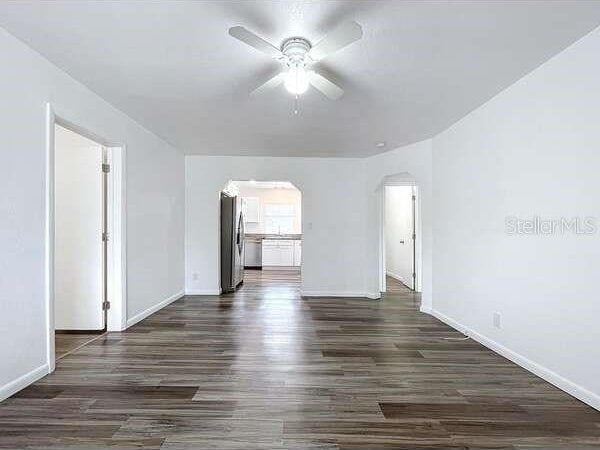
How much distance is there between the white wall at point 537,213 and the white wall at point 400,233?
2978 mm

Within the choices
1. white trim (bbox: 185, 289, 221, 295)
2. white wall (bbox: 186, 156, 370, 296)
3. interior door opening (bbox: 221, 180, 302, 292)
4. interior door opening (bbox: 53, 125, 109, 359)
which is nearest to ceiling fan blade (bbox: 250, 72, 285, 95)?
interior door opening (bbox: 53, 125, 109, 359)

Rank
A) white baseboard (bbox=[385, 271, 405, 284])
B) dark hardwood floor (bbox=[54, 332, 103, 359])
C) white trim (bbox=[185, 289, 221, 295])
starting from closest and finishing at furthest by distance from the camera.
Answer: dark hardwood floor (bbox=[54, 332, 103, 359]) → white trim (bbox=[185, 289, 221, 295]) → white baseboard (bbox=[385, 271, 405, 284])

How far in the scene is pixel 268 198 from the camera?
10.7m

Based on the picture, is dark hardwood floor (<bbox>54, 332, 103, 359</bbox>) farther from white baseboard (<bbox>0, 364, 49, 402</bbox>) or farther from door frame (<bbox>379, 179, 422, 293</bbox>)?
door frame (<bbox>379, 179, 422, 293</bbox>)

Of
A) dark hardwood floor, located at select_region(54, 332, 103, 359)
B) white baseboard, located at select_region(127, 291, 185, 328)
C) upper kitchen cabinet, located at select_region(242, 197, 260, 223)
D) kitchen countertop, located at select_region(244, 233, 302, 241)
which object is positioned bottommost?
dark hardwood floor, located at select_region(54, 332, 103, 359)

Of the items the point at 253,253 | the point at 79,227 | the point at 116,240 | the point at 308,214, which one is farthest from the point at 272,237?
the point at 79,227

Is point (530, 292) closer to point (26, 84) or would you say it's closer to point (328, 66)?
point (328, 66)

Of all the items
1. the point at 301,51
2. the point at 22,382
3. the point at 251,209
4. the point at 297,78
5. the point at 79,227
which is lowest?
the point at 22,382

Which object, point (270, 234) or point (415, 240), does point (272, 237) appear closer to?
point (270, 234)

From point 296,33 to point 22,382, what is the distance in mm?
2916

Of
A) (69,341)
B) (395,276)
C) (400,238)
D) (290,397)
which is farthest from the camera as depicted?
(395,276)

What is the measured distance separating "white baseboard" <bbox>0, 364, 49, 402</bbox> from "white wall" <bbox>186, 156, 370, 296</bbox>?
3.34 meters

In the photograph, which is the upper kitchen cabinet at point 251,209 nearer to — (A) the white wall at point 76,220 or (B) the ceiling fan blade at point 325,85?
(A) the white wall at point 76,220

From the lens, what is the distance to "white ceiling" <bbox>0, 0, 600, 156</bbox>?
1944 millimetres
